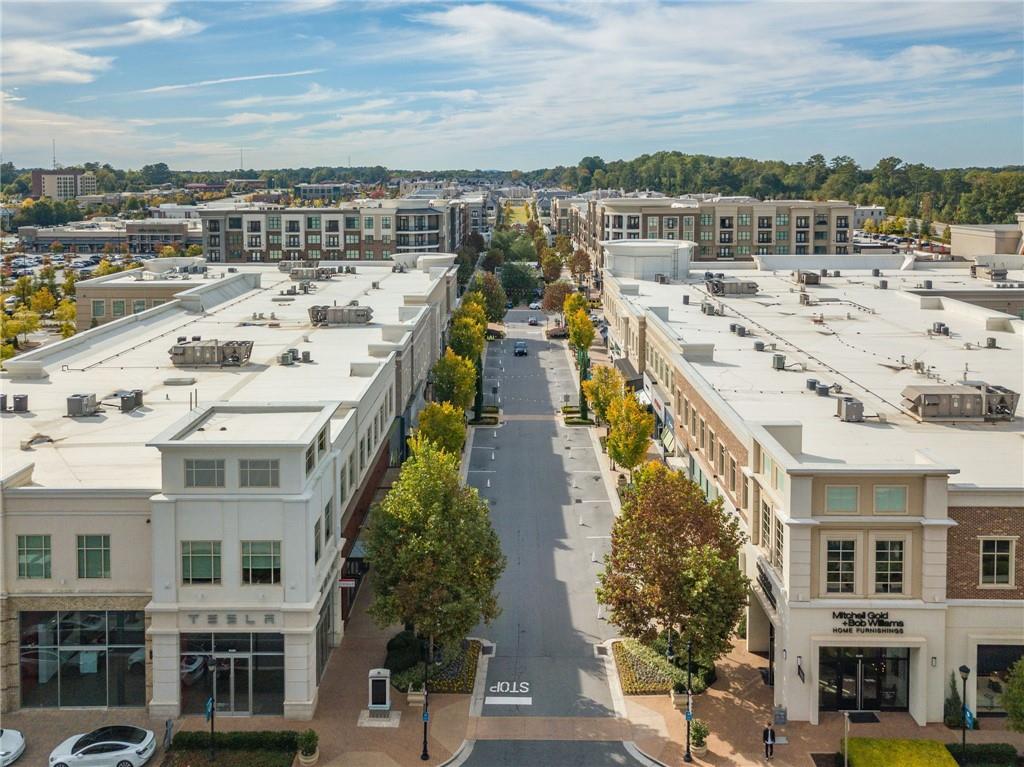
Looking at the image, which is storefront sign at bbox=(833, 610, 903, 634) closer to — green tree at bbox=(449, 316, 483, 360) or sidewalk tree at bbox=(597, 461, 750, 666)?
sidewalk tree at bbox=(597, 461, 750, 666)

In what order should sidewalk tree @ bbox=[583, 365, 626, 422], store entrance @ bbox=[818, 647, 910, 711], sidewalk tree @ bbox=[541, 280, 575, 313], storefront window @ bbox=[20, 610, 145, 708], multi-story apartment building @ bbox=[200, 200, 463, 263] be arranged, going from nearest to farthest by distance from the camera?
Answer: storefront window @ bbox=[20, 610, 145, 708] < store entrance @ bbox=[818, 647, 910, 711] < sidewalk tree @ bbox=[583, 365, 626, 422] < multi-story apartment building @ bbox=[200, 200, 463, 263] < sidewalk tree @ bbox=[541, 280, 575, 313]

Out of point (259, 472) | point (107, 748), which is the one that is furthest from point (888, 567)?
point (107, 748)

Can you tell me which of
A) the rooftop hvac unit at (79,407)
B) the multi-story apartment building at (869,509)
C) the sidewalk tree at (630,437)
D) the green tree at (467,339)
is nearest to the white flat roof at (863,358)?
the multi-story apartment building at (869,509)

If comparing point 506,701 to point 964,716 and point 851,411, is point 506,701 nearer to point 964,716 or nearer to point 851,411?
point 964,716

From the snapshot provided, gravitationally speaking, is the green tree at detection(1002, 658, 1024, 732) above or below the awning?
below

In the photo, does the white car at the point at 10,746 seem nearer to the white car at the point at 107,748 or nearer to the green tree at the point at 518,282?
the white car at the point at 107,748

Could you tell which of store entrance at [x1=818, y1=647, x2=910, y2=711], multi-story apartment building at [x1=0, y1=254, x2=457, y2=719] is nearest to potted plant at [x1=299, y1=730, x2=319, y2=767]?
multi-story apartment building at [x1=0, y1=254, x2=457, y2=719]

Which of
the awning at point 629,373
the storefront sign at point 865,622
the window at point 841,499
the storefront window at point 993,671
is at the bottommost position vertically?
the storefront window at point 993,671
